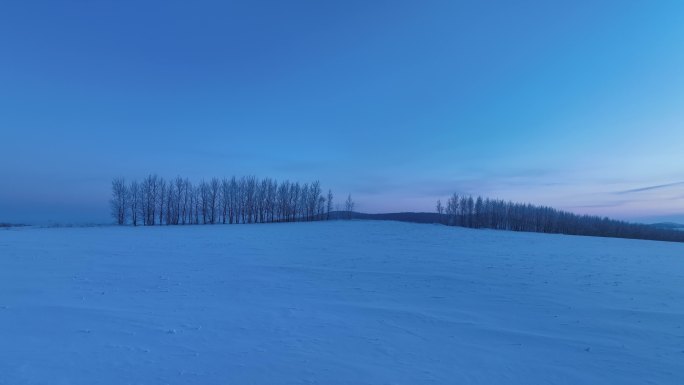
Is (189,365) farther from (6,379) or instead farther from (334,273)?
(334,273)

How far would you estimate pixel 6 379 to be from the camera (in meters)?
4.86

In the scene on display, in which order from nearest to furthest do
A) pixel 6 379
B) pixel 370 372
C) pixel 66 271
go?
pixel 6 379
pixel 370 372
pixel 66 271

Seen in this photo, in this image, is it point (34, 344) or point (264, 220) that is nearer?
point (34, 344)

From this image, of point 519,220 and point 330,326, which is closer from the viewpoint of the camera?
point 330,326

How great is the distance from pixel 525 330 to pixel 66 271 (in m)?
16.3

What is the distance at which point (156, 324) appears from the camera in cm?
745

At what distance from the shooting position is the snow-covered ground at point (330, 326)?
546cm

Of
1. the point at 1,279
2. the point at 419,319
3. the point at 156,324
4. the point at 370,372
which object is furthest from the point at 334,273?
the point at 1,279

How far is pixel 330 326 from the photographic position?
7.62m

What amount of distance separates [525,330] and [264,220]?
84.3m

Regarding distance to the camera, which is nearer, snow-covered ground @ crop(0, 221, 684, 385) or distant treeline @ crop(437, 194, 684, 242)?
snow-covered ground @ crop(0, 221, 684, 385)

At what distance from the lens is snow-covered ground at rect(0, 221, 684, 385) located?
546 cm

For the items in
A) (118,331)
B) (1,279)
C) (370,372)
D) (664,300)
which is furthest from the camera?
(1,279)

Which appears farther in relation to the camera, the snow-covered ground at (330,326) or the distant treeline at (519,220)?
the distant treeline at (519,220)
